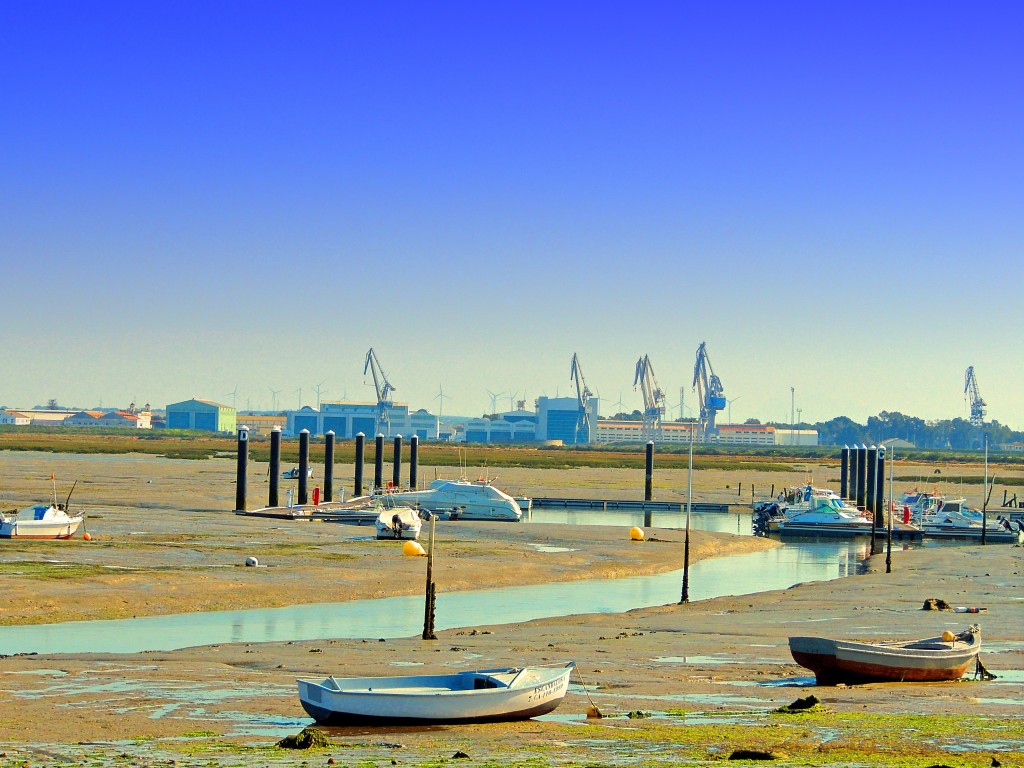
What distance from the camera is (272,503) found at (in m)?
64.0

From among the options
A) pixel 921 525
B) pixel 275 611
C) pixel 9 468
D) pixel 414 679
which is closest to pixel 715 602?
pixel 275 611

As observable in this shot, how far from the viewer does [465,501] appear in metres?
65.6

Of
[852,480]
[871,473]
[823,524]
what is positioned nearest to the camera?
[823,524]

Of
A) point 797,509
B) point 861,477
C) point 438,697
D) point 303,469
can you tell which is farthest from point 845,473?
point 438,697

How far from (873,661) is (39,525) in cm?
2930

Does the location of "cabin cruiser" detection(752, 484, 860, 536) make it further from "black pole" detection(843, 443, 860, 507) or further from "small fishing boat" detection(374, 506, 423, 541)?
"small fishing boat" detection(374, 506, 423, 541)

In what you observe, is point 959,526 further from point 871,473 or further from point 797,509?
point 871,473

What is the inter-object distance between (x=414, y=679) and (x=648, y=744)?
140 inches

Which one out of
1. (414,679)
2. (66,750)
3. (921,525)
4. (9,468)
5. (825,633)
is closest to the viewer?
(66,750)

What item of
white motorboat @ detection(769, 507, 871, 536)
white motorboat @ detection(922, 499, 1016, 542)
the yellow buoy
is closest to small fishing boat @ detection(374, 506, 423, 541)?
the yellow buoy

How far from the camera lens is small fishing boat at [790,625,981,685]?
2078cm

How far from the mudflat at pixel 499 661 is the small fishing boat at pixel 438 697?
236 mm

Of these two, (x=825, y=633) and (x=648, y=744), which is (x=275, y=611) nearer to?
(x=825, y=633)

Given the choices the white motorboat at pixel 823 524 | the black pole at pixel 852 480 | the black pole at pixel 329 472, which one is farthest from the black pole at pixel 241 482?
the black pole at pixel 852 480
